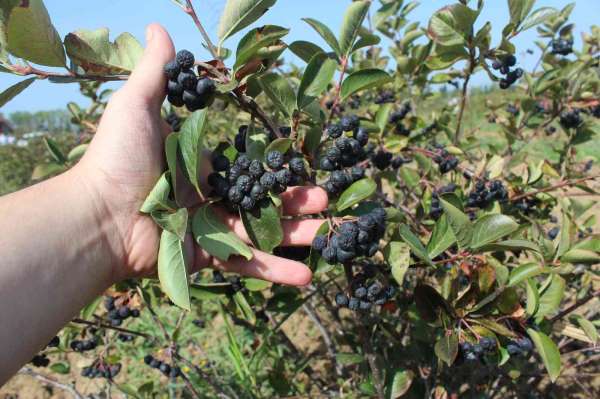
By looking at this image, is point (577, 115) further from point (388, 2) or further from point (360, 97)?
point (360, 97)

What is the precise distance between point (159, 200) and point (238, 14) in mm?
557

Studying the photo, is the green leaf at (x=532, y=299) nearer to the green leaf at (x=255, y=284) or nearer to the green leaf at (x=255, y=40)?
Result: the green leaf at (x=255, y=284)

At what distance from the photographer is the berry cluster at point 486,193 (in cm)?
200

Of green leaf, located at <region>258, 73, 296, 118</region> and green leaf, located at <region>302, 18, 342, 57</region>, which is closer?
green leaf, located at <region>258, 73, 296, 118</region>

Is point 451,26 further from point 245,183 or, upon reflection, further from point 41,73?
point 41,73

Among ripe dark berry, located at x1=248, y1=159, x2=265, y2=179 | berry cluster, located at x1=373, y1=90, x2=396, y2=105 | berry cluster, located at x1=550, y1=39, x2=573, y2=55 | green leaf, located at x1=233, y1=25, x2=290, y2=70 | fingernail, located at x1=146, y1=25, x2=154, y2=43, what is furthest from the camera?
berry cluster, located at x1=550, y1=39, x2=573, y2=55

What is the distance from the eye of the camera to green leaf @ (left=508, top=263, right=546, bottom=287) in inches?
57.7

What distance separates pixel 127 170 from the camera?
1.53m

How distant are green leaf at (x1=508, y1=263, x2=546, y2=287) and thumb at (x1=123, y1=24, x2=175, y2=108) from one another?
1255mm

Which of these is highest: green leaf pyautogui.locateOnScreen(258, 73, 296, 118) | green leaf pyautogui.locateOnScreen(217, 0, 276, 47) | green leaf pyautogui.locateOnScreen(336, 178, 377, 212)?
green leaf pyautogui.locateOnScreen(217, 0, 276, 47)

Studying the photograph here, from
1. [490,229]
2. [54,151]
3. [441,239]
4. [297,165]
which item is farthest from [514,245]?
[54,151]

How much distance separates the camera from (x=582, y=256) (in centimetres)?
155

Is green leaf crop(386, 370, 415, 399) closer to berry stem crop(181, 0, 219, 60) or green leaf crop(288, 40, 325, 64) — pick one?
green leaf crop(288, 40, 325, 64)

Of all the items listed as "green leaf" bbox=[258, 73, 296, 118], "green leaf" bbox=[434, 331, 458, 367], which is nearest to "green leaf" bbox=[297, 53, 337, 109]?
"green leaf" bbox=[258, 73, 296, 118]
